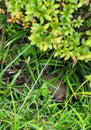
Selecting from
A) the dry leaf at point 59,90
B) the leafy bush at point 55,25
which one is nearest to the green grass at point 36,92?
the dry leaf at point 59,90

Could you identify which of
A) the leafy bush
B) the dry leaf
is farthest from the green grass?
the leafy bush

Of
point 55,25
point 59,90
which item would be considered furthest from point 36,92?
point 55,25

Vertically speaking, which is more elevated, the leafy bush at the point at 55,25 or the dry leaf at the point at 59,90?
the leafy bush at the point at 55,25

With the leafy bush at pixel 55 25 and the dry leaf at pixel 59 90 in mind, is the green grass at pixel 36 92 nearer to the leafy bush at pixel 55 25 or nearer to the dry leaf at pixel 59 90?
the dry leaf at pixel 59 90

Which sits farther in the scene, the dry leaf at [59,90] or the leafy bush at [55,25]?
the dry leaf at [59,90]

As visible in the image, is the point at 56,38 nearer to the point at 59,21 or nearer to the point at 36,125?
the point at 59,21

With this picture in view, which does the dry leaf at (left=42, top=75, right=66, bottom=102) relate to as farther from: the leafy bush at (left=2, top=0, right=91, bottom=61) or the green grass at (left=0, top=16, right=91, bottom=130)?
the leafy bush at (left=2, top=0, right=91, bottom=61)

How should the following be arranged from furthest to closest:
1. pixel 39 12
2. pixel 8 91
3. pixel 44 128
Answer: pixel 8 91
pixel 44 128
pixel 39 12

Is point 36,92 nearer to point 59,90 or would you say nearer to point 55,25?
point 59,90

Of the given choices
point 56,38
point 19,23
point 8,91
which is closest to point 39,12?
point 56,38
